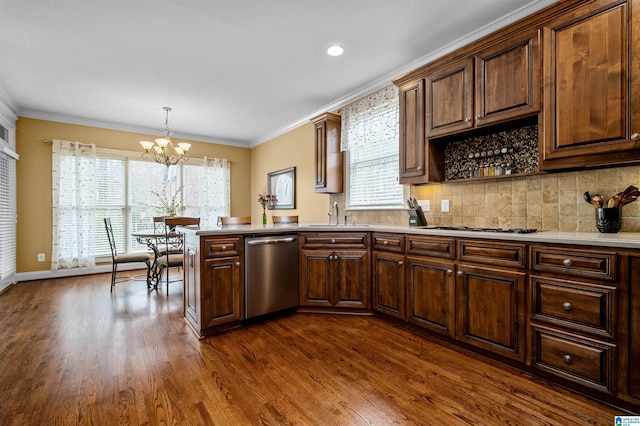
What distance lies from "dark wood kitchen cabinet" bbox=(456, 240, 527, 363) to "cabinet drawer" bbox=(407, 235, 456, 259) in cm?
8

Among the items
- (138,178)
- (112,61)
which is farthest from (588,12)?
(138,178)

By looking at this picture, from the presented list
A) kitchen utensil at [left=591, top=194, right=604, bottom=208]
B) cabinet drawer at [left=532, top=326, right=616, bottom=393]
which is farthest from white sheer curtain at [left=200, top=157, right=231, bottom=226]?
kitchen utensil at [left=591, top=194, right=604, bottom=208]

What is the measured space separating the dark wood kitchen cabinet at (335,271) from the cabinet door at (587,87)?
67.7 inches

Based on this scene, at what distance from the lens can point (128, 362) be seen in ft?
7.06

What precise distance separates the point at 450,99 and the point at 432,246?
130 centimetres

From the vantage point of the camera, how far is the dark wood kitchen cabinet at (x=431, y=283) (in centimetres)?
235

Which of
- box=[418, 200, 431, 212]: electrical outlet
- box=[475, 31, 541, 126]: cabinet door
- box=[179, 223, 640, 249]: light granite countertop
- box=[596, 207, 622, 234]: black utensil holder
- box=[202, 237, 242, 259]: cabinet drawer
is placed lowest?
box=[202, 237, 242, 259]: cabinet drawer

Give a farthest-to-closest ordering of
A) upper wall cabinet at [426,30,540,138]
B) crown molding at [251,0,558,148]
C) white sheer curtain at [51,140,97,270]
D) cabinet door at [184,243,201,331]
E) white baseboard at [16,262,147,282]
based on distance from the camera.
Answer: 1. white sheer curtain at [51,140,97,270]
2. white baseboard at [16,262,147,282]
3. cabinet door at [184,243,201,331]
4. crown molding at [251,0,558,148]
5. upper wall cabinet at [426,30,540,138]

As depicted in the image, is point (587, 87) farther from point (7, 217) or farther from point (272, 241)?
point (7, 217)

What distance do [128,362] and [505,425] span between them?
236 cm

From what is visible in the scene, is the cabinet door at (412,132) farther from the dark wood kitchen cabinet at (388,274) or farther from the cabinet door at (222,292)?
the cabinet door at (222,292)

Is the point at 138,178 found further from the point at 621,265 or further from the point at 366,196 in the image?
the point at 621,265

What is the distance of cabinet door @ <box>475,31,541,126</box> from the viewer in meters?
2.16

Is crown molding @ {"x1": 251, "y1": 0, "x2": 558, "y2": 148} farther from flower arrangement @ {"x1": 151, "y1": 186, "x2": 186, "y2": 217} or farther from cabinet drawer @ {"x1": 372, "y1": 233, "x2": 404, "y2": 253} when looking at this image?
flower arrangement @ {"x1": 151, "y1": 186, "x2": 186, "y2": 217}
